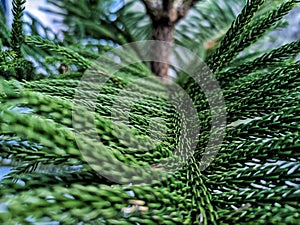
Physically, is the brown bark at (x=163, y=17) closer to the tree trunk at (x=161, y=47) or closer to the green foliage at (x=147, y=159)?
the tree trunk at (x=161, y=47)

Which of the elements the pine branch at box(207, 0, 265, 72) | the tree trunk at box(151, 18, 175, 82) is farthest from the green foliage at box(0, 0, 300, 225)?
the tree trunk at box(151, 18, 175, 82)

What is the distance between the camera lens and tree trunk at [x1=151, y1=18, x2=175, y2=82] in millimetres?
403

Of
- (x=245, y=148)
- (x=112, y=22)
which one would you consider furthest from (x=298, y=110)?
(x=112, y=22)

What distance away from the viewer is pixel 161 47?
16.5 inches

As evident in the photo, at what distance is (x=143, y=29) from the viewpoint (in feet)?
1.67

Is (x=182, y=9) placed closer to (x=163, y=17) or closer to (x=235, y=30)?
(x=163, y=17)

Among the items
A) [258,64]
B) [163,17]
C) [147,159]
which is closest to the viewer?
[147,159]

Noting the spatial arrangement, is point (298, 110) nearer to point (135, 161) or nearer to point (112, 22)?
point (135, 161)

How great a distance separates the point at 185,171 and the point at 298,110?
0.20 feet

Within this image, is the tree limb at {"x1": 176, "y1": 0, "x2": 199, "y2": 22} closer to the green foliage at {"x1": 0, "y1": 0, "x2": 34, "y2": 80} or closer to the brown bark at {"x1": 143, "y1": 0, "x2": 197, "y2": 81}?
the brown bark at {"x1": 143, "y1": 0, "x2": 197, "y2": 81}

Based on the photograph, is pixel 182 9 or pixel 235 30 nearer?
pixel 235 30

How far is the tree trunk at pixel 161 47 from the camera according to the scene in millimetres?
403

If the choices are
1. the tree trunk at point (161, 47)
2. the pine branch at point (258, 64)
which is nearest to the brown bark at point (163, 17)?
the tree trunk at point (161, 47)

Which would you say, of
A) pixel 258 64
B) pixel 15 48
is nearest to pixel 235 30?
pixel 258 64
